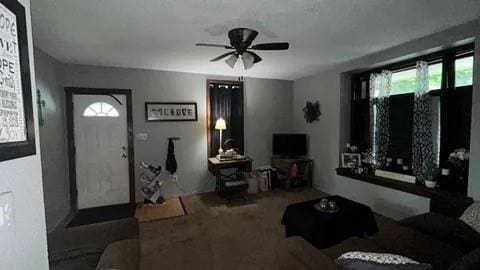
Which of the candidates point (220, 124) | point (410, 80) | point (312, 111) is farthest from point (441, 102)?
point (220, 124)

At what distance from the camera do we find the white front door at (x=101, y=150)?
11.7ft

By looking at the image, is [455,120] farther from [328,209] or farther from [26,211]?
[26,211]

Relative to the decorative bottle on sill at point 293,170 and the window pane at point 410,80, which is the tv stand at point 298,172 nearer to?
the decorative bottle on sill at point 293,170

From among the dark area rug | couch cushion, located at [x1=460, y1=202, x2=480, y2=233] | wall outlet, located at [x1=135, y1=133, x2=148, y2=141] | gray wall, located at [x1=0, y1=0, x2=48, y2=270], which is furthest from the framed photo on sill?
gray wall, located at [x1=0, y1=0, x2=48, y2=270]

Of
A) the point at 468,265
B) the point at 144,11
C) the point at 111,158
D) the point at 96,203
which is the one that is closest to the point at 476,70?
the point at 468,265

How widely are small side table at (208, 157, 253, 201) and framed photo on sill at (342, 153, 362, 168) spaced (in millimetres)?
1676

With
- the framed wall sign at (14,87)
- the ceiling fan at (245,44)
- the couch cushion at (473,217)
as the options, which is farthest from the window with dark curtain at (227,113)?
the framed wall sign at (14,87)

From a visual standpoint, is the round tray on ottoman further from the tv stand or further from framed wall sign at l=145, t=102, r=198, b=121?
framed wall sign at l=145, t=102, r=198, b=121

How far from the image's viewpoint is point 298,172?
4539mm

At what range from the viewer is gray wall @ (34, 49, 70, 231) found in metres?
2.84

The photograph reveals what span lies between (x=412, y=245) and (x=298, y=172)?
2931 mm

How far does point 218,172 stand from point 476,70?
3.56m

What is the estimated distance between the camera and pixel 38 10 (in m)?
1.88

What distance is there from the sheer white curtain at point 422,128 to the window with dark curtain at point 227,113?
287 cm
